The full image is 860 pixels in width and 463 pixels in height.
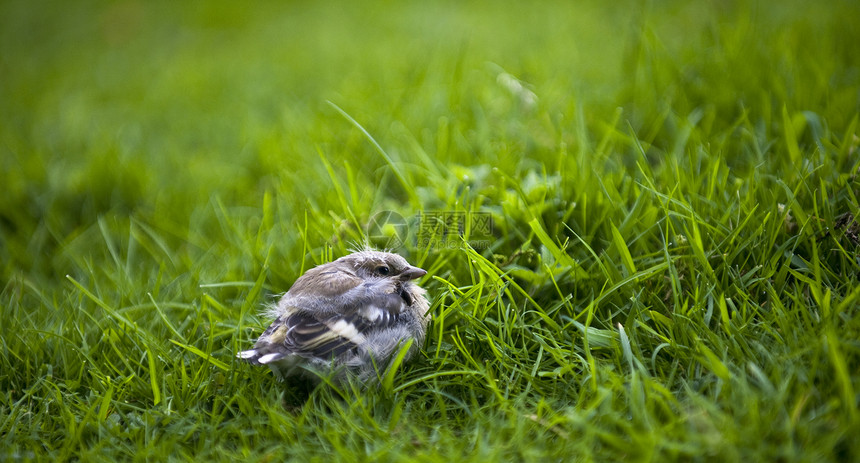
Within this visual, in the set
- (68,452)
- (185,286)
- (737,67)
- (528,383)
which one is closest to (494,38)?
(737,67)

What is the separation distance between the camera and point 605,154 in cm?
400

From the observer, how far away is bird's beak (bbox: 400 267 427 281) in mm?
3057

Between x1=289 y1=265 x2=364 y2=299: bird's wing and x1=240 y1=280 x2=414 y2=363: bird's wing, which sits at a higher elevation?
x1=289 y1=265 x2=364 y2=299: bird's wing

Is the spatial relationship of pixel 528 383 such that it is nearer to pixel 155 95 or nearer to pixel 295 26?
pixel 155 95

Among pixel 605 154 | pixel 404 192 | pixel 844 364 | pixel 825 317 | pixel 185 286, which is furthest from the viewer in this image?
pixel 404 192

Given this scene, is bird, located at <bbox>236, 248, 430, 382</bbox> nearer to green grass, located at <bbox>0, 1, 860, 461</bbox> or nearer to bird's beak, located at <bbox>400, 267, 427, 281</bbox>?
bird's beak, located at <bbox>400, 267, 427, 281</bbox>

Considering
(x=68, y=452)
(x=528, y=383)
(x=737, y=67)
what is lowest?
(x=68, y=452)

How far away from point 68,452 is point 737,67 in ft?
15.3
